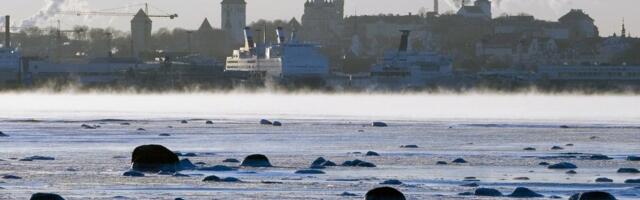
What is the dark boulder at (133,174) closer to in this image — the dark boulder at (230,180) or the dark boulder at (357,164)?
the dark boulder at (230,180)

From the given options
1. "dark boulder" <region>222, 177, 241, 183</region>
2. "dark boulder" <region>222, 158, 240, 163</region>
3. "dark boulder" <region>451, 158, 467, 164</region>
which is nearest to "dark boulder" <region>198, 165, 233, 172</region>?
"dark boulder" <region>222, 158, 240, 163</region>

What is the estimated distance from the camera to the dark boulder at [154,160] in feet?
125

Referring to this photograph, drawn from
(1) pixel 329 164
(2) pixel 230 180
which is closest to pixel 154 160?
(1) pixel 329 164

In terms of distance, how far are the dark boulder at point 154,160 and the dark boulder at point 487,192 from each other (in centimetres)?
736

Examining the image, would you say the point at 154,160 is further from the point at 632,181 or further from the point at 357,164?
the point at 632,181

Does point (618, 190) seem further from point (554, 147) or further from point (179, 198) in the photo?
point (554, 147)

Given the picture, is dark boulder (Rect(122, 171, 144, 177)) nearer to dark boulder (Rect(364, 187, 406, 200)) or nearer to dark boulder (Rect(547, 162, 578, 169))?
dark boulder (Rect(364, 187, 406, 200))

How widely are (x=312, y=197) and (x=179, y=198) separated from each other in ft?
6.61

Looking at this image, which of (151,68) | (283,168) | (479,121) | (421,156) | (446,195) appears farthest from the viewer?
(151,68)

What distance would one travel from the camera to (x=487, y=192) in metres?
32.5

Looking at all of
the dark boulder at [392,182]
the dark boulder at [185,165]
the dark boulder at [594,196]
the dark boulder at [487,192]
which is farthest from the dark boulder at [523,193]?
the dark boulder at [185,165]

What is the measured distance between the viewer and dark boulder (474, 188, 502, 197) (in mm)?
32322

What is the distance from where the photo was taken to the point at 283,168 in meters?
38.8

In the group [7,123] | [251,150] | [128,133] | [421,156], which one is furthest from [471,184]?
[7,123]
